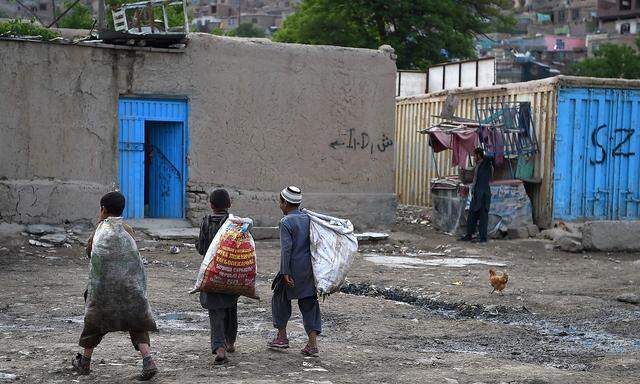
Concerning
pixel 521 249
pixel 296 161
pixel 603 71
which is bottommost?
pixel 521 249

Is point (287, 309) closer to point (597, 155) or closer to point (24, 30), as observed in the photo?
point (24, 30)

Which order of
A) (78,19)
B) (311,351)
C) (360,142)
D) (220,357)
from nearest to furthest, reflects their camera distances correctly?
(220,357) < (311,351) < (360,142) < (78,19)

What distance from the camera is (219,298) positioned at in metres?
7.07

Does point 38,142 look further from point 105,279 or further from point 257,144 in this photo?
point 105,279

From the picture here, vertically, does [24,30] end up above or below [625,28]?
below

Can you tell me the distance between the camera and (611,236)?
1534 cm

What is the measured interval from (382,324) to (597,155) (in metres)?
9.51

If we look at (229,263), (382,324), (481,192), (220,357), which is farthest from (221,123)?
Result: (220,357)

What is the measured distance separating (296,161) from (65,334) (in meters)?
8.72

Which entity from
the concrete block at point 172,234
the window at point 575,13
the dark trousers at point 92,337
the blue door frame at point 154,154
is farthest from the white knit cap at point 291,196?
the window at point 575,13

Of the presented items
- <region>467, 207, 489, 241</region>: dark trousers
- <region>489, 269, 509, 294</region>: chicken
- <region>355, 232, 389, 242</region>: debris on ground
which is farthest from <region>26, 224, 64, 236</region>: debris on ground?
<region>489, 269, 509, 294</region>: chicken

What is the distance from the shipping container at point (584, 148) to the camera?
55.9 feet

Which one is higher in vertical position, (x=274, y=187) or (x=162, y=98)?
(x=162, y=98)

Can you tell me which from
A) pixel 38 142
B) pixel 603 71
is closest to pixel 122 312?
pixel 38 142
